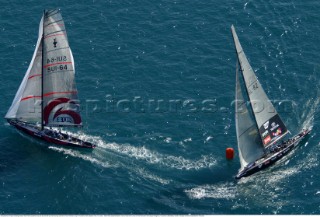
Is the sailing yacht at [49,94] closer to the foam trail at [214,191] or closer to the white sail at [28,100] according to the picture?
the white sail at [28,100]

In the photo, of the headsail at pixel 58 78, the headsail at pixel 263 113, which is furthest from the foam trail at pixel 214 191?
the headsail at pixel 58 78

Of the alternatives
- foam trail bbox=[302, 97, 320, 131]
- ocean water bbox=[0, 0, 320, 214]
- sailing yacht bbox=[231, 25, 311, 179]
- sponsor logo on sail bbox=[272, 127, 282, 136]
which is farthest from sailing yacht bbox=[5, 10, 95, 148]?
foam trail bbox=[302, 97, 320, 131]

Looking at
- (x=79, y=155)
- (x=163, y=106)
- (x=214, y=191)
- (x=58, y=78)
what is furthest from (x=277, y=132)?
(x=58, y=78)

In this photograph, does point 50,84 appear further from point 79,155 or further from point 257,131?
point 257,131

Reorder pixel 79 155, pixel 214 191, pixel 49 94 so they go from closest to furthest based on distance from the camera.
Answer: pixel 214 191 < pixel 79 155 < pixel 49 94

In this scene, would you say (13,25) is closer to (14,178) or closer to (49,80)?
(49,80)

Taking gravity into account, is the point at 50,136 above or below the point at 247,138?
above
